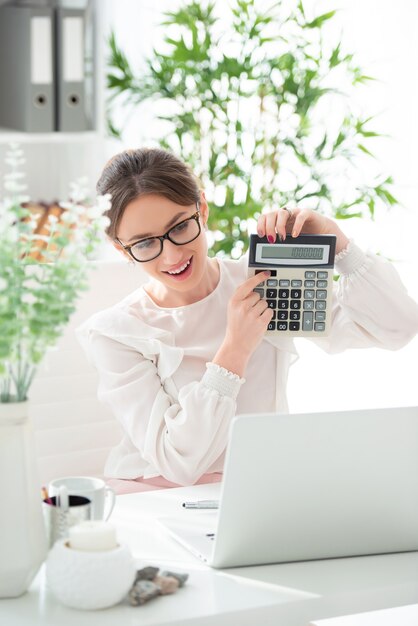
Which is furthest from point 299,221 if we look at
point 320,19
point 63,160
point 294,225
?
A: point 63,160

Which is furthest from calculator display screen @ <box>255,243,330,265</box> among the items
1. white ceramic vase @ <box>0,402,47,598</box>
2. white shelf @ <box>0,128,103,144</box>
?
white shelf @ <box>0,128,103,144</box>

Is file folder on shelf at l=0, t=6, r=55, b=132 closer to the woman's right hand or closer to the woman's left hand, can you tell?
the woman's left hand

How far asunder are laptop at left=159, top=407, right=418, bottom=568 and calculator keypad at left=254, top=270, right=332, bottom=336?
497 mm

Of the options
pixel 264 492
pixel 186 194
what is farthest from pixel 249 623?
pixel 186 194

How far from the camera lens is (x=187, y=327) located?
181cm

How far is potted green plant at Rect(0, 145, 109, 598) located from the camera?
105cm

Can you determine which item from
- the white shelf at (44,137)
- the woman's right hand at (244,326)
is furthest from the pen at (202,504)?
the white shelf at (44,137)

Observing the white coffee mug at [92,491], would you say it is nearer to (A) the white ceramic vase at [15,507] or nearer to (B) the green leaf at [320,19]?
(A) the white ceramic vase at [15,507]

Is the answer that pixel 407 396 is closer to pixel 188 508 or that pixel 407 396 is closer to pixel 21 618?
pixel 188 508

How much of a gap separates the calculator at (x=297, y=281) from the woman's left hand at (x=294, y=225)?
2 centimetres

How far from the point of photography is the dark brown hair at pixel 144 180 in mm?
1687

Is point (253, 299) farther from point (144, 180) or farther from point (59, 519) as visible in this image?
point (59, 519)

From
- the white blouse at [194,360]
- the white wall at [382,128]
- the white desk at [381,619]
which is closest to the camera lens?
the white desk at [381,619]

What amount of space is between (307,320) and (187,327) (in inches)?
9.7
